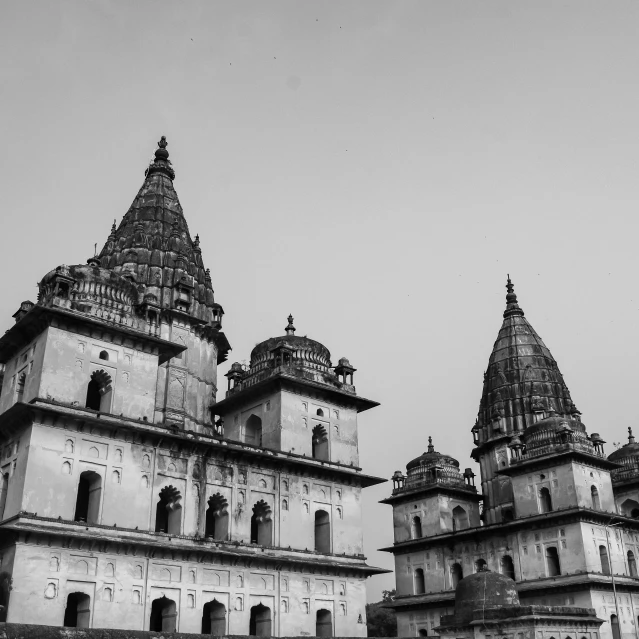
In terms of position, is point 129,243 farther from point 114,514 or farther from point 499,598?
point 499,598

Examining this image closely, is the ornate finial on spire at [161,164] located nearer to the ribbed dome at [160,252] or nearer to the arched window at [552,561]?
the ribbed dome at [160,252]

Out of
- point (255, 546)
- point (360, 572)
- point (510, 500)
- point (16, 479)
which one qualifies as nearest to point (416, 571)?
point (510, 500)

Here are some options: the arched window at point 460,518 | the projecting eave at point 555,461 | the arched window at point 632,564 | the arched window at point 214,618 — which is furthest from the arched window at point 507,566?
the arched window at point 214,618

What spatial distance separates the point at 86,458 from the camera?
2741 centimetres

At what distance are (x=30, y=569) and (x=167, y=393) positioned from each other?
40.5ft

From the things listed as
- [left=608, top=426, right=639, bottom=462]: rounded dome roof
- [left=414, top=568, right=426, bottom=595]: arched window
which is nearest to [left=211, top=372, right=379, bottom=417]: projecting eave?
[left=414, top=568, right=426, bottom=595]: arched window

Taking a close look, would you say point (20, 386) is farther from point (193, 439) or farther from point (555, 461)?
point (555, 461)

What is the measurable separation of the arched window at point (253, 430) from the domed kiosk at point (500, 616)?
11449mm

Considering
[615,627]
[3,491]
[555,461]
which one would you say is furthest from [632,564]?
[3,491]

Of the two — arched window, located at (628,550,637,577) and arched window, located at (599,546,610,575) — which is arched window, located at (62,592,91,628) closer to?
arched window, located at (599,546,610,575)

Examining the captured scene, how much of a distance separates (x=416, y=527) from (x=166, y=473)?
87.2ft

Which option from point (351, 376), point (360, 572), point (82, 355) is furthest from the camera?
point (351, 376)

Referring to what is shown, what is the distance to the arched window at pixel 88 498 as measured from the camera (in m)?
27.2

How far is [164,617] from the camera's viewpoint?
27.9 meters
